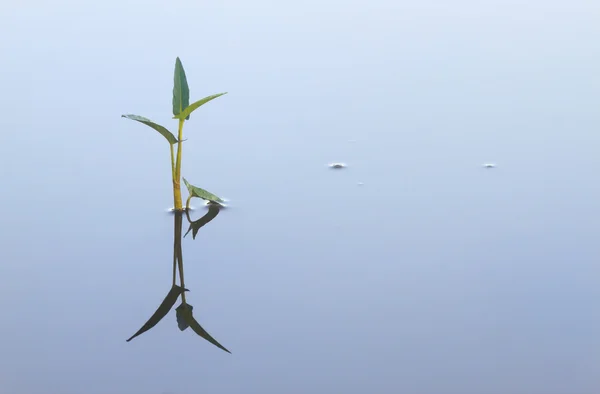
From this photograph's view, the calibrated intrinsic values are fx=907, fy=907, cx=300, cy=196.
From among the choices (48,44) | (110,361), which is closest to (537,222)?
(110,361)

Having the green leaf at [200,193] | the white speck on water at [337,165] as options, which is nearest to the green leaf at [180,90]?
the green leaf at [200,193]

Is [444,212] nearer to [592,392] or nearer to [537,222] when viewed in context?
[537,222]

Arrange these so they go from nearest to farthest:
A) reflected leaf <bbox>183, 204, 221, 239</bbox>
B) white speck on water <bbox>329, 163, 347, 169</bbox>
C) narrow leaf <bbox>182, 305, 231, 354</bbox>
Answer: narrow leaf <bbox>182, 305, 231, 354</bbox>, reflected leaf <bbox>183, 204, 221, 239</bbox>, white speck on water <bbox>329, 163, 347, 169</bbox>

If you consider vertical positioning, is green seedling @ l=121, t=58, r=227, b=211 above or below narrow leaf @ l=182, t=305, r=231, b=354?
above

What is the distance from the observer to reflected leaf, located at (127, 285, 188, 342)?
1.34 m

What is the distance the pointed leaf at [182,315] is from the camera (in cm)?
135

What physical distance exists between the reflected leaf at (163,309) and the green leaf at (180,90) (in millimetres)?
392

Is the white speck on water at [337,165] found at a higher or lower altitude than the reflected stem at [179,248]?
higher

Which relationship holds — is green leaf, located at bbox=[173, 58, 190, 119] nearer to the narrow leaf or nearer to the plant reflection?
the plant reflection

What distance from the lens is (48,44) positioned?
2.56 meters

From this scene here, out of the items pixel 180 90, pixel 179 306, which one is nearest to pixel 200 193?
pixel 180 90

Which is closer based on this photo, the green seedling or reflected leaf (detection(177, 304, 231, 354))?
reflected leaf (detection(177, 304, 231, 354))

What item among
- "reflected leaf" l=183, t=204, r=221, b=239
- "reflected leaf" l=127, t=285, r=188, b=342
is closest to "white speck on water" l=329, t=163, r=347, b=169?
"reflected leaf" l=183, t=204, r=221, b=239

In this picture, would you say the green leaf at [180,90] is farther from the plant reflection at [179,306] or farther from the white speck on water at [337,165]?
the white speck on water at [337,165]
